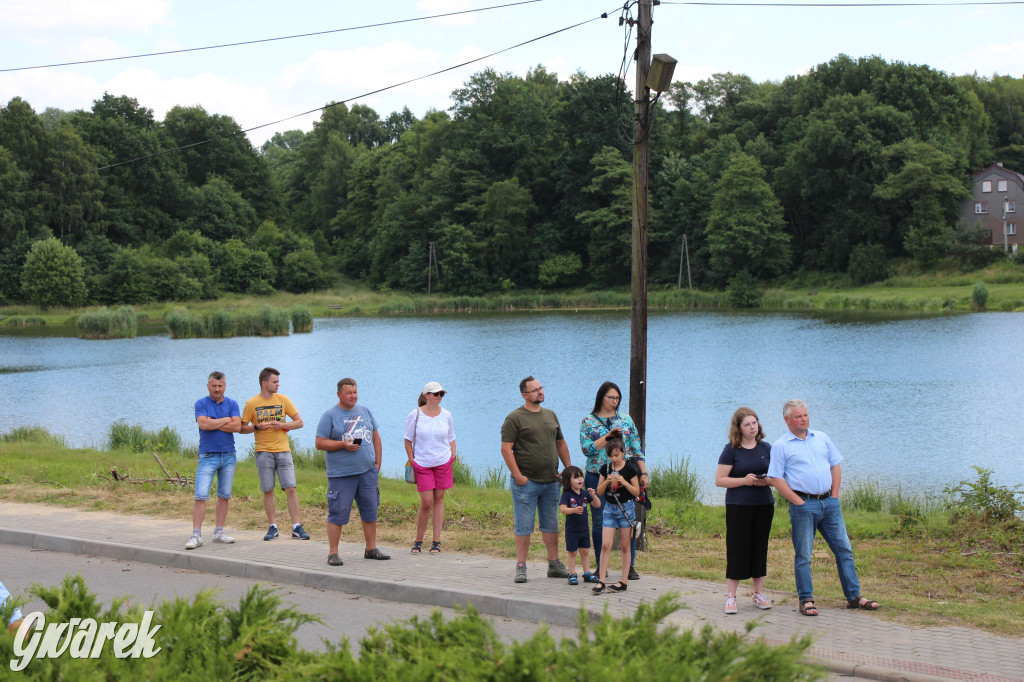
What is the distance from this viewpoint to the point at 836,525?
24.1 ft

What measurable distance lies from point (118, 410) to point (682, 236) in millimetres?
65709

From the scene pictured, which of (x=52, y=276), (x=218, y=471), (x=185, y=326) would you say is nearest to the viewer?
(x=218, y=471)

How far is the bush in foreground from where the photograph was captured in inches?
156

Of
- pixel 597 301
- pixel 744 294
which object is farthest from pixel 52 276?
pixel 744 294

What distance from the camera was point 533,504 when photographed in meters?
8.55

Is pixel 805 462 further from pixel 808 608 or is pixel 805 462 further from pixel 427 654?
pixel 427 654

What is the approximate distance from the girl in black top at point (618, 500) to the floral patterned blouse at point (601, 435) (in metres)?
0.17

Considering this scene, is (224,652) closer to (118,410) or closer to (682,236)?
(118,410)

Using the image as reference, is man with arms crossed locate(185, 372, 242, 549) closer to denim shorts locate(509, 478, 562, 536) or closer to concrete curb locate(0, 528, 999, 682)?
concrete curb locate(0, 528, 999, 682)

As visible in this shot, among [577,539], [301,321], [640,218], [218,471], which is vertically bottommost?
[577,539]

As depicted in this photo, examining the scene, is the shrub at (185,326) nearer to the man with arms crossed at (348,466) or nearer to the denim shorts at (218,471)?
the denim shorts at (218,471)

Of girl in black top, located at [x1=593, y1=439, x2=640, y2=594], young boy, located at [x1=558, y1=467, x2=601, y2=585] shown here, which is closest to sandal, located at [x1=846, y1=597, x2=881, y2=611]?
girl in black top, located at [x1=593, y1=439, x2=640, y2=594]

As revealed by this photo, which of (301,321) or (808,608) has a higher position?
(301,321)

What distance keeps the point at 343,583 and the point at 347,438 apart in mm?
1452
